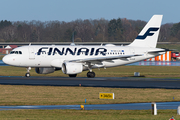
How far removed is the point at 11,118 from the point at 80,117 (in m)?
3.58

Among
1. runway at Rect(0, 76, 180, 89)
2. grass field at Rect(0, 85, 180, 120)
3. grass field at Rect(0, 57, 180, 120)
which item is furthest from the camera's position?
runway at Rect(0, 76, 180, 89)

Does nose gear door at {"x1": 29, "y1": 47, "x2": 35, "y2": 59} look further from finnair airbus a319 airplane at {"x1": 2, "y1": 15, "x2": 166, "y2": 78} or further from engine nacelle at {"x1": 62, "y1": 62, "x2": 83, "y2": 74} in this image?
engine nacelle at {"x1": 62, "y1": 62, "x2": 83, "y2": 74}

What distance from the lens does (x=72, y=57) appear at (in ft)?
153

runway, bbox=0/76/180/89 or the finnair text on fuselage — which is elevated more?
the finnair text on fuselage

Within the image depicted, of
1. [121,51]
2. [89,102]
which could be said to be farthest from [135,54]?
[89,102]

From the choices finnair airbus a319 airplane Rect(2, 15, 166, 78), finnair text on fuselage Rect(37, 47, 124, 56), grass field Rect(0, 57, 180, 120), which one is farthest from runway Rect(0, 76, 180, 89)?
finnair text on fuselage Rect(37, 47, 124, 56)

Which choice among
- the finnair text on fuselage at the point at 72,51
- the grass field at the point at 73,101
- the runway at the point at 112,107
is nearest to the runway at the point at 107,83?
the grass field at the point at 73,101

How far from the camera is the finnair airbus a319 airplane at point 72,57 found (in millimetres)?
45312

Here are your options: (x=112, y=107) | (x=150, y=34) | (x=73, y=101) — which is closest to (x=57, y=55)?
(x=150, y=34)

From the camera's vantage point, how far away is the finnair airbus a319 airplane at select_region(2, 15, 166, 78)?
45312 mm

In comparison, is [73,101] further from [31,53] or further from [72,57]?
[31,53]

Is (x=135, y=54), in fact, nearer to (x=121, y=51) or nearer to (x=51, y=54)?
(x=121, y=51)

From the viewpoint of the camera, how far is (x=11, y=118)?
674 inches

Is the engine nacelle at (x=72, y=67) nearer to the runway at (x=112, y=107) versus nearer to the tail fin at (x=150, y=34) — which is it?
the tail fin at (x=150, y=34)
